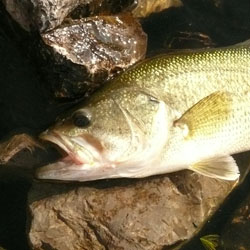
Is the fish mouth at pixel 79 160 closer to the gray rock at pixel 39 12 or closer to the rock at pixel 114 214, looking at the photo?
the rock at pixel 114 214

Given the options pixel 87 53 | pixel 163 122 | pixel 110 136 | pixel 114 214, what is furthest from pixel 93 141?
pixel 87 53

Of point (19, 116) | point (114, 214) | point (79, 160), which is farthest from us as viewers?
point (19, 116)

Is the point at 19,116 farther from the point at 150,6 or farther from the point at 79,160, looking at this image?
the point at 150,6

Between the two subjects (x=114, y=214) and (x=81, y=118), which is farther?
(x=114, y=214)

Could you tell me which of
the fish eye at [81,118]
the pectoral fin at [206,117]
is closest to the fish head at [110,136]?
the fish eye at [81,118]

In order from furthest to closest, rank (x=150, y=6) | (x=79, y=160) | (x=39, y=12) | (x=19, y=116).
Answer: (x=150, y=6) → (x=19, y=116) → (x=39, y=12) → (x=79, y=160)

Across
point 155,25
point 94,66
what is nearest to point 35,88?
point 94,66

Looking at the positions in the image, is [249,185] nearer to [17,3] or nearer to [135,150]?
[135,150]
